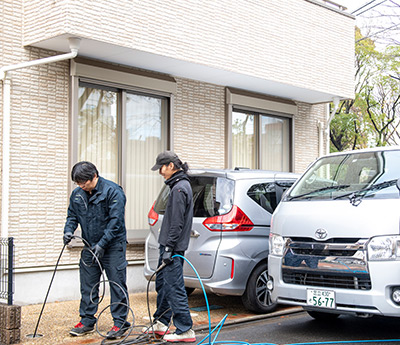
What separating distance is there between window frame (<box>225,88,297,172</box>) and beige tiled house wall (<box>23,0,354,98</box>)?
3.06 feet

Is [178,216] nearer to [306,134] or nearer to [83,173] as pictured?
[83,173]

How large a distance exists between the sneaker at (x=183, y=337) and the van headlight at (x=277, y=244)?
1.34m

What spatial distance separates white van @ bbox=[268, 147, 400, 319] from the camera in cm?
599

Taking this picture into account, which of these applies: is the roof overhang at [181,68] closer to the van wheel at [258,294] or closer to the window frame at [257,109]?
the window frame at [257,109]

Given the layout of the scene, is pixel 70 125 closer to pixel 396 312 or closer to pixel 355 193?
pixel 355 193

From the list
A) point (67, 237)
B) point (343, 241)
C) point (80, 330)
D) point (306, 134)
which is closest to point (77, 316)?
point (80, 330)

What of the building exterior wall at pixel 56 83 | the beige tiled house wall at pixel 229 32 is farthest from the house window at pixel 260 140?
A: the building exterior wall at pixel 56 83

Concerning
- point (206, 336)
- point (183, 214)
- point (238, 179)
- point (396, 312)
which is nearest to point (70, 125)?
point (238, 179)

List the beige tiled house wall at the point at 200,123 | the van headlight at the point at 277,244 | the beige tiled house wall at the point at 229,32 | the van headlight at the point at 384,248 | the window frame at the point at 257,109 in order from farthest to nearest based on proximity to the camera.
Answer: the window frame at the point at 257,109
the beige tiled house wall at the point at 200,123
the beige tiled house wall at the point at 229,32
the van headlight at the point at 277,244
the van headlight at the point at 384,248

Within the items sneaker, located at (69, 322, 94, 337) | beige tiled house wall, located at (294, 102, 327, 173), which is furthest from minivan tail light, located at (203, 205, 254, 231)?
beige tiled house wall, located at (294, 102, 327, 173)

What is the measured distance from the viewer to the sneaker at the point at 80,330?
6771mm

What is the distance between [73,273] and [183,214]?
134 inches

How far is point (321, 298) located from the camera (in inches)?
249

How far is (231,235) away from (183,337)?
177cm
